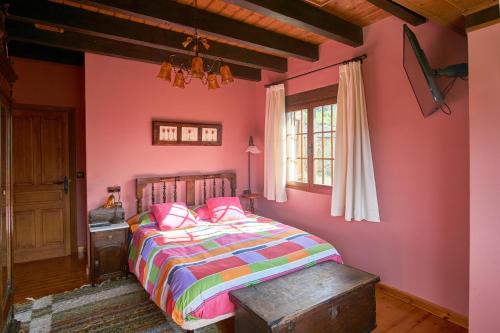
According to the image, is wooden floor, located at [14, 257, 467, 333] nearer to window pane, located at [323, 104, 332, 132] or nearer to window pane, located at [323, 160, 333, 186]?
window pane, located at [323, 160, 333, 186]

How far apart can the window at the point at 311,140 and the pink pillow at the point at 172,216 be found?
1474 mm

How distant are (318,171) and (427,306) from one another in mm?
1730

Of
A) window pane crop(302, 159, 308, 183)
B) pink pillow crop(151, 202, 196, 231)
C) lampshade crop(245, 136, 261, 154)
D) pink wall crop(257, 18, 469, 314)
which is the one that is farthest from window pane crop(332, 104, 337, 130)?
pink pillow crop(151, 202, 196, 231)

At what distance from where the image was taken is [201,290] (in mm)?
1989

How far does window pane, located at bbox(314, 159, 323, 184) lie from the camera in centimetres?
356

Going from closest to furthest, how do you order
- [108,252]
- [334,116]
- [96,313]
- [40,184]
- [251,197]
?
[96,313] < [108,252] < [334,116] < [40,184] < [251,197]

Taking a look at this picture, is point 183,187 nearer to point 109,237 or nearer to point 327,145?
point 109,237

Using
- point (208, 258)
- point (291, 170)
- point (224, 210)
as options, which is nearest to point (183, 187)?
point (224, 210)

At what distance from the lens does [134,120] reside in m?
3.62

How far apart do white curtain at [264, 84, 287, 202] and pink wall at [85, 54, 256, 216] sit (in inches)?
24.6

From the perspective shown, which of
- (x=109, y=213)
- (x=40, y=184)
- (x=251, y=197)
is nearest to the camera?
(x=109, y=213)

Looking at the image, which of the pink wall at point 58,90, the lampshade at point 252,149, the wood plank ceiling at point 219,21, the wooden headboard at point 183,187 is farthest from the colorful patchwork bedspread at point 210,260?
the wood plank ceiling at point 219,21

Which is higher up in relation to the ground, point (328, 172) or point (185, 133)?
point (185, 133)

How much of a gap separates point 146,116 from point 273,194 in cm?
199
